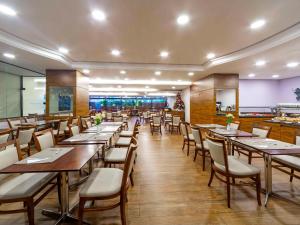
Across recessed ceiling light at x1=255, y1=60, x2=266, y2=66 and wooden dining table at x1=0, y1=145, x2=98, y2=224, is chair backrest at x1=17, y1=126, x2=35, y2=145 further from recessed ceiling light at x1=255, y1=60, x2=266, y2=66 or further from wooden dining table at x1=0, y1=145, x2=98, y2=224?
recessed ceiling light at x1=255, y1=60, x2=266, y2=66

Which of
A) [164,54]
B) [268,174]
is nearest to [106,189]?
[268,174]

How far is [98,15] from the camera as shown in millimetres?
3008

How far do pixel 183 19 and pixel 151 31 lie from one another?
0.77 m

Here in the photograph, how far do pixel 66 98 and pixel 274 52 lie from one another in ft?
22.5

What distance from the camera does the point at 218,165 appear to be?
2.57 m

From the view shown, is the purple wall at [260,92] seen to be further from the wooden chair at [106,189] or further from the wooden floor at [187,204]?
the wooden chair at [106,189]

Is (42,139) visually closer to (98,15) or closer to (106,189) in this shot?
(106,189)

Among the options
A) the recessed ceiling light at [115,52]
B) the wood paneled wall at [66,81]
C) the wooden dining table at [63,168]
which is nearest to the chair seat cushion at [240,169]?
the wooden dining table at [63,168]

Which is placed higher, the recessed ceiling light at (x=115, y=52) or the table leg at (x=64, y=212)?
the recessed ceiling light at (x=115, y=52)

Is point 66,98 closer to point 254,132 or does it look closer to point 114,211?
point 114,211

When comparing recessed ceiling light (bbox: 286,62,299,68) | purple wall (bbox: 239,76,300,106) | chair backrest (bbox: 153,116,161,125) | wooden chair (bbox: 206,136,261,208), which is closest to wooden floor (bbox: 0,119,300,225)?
wooden chair (bbox: 206,136,261,208)

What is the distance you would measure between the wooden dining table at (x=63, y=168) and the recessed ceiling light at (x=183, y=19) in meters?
2.65

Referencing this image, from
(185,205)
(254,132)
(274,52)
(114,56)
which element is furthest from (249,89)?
(185,205)

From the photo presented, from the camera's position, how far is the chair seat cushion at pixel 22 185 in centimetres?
168
